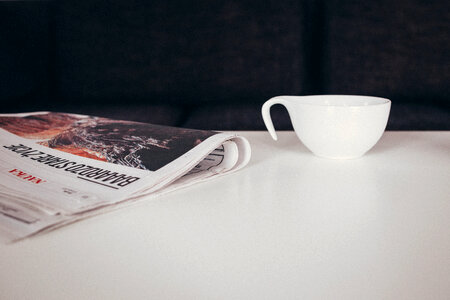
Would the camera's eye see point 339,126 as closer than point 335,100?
Yes

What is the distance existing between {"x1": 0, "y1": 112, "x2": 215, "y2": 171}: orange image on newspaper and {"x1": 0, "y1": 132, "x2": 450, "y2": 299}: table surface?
7 centimetres

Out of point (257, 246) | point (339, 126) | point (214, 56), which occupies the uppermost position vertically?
point (214, 56)

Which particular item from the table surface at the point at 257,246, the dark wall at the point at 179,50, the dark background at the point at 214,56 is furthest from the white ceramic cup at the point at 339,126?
the dark wall at the point at 179,50

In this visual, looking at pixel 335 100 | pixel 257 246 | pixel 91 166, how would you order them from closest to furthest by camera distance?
pixel 257 246, pixel 91 166, pixel 335 100

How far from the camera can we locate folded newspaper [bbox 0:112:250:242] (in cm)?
33

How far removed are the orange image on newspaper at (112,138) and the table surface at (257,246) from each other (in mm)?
72

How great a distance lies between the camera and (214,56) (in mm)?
1500

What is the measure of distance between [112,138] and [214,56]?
3.41 feet

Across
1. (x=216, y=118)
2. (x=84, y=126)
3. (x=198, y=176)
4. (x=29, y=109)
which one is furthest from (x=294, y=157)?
(x=29, y=109)

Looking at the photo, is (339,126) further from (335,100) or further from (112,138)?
(112,138)

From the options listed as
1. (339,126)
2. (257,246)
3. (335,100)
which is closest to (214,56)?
(335,100)

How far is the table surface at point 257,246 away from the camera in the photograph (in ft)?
0.79

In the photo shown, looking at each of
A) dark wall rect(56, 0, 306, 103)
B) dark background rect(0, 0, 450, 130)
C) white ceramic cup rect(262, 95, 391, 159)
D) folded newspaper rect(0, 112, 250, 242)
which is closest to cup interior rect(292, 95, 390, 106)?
white ceramic cup rect(262, 95, 391, 159)

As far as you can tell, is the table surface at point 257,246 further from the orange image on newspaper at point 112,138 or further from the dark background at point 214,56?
the dark background at point 214,56
